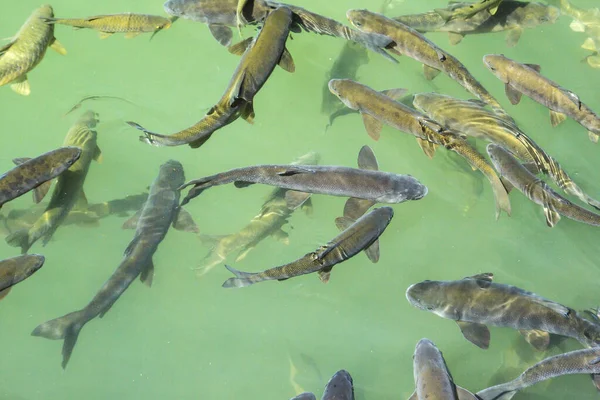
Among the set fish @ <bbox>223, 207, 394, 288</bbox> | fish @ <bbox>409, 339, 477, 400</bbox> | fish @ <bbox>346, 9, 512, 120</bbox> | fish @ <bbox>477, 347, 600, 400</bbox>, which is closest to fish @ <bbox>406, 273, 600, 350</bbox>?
fish @ <bbox>477, 347, 600, 400</bbox>

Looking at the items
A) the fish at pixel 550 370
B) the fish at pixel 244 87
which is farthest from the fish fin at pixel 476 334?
the fish at pixel 244 87

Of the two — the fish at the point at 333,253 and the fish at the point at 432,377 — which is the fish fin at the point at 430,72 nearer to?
the fish at the point at 333,253

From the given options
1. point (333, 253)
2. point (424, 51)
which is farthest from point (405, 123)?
point (333, 253)

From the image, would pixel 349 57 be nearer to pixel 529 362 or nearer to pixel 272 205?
pixel 272 205

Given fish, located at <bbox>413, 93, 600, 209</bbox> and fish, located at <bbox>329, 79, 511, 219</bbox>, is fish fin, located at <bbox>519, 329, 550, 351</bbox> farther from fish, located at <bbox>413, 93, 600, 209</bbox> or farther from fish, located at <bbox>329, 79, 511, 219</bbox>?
fish, located at <bbox>413, 93, 600, 209</bbox>

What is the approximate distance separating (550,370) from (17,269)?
13.3 feet

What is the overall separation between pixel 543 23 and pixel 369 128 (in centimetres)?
243

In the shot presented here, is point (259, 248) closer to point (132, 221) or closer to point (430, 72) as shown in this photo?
point (132, 221)

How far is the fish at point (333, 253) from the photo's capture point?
410 centimetres

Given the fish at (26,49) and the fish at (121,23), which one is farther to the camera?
the fish at (121,23)

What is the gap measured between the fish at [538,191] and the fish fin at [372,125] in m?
0.99

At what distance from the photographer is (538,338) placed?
432 cm

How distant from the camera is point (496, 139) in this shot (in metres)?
4.74

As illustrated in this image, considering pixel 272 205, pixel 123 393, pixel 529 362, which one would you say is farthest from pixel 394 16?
pixel 123 393
